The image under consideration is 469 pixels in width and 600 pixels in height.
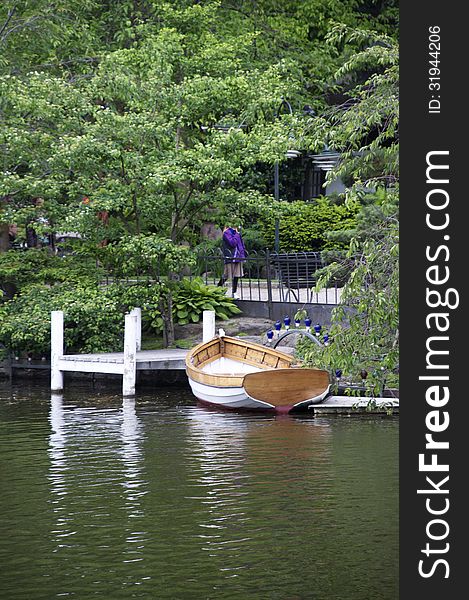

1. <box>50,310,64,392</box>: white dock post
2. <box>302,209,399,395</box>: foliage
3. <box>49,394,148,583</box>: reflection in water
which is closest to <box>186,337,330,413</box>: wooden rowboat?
<box>49,394,148,583</box>: reflection in water

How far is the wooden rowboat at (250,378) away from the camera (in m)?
21.8

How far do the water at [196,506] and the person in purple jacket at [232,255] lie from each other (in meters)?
7.89

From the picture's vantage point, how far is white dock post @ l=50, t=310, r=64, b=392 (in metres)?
24.7

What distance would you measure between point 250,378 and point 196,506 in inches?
313

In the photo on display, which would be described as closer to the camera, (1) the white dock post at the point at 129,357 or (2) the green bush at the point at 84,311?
(1) the white dock post at the point at 129,357

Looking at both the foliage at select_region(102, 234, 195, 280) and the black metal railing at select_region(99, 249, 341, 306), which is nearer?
the foliage at select_region(102, 234, 195, 280)

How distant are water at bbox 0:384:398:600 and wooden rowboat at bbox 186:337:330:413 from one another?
1.62ft

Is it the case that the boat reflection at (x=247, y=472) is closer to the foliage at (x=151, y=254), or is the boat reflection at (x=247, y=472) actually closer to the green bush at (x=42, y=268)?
the foliage at (x=151, y=254)

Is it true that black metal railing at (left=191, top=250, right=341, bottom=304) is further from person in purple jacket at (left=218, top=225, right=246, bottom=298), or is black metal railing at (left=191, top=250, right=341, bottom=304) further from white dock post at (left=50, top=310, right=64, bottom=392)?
white dock post at (left=50, top=310, right=64, bottom=392)

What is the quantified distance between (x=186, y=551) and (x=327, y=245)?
70.9ft

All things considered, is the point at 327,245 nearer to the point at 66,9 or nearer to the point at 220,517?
the point at 66,9

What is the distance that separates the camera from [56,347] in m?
24.8

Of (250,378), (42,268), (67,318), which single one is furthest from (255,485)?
(42,268)

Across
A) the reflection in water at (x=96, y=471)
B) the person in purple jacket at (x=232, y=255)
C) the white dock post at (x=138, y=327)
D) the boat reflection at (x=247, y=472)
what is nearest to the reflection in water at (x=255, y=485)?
the boat reflection at (x=247, y=472)
